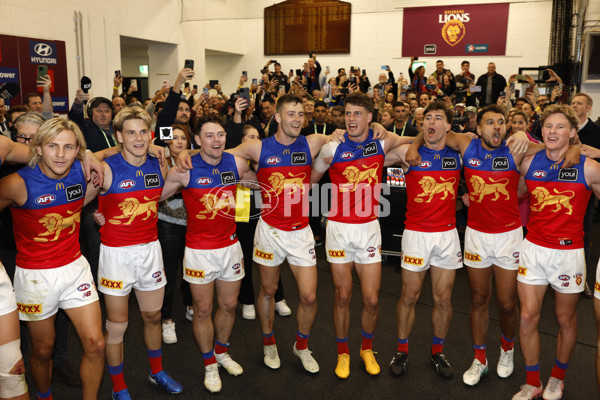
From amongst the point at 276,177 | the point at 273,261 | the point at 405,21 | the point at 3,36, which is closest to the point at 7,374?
the point at 273,261

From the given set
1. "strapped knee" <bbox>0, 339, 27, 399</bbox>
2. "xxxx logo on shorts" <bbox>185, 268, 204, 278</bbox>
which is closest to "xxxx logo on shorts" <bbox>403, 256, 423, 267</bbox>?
"xxxx logo on shorts" <bbox>185, 268, 204, 278</bbox>

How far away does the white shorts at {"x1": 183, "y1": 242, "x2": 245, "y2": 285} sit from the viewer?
140 inches

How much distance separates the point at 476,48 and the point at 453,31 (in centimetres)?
83

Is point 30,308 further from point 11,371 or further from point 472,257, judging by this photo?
point 472,257

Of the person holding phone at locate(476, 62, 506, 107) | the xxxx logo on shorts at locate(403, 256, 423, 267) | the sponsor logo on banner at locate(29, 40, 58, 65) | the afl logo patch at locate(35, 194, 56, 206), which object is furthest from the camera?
the person holding phone at locate(476, 62, 506, 107)

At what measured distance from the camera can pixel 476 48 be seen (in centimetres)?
1461

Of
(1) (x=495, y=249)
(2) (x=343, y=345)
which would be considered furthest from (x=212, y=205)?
(1) (x=495, y=249)

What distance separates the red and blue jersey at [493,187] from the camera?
362cm

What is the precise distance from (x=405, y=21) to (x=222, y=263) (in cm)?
1346

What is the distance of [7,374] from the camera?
107 inches

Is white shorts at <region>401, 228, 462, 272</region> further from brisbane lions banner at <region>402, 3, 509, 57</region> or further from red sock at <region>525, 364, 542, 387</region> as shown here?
brisbane lions banner at <region>402, 3, 509, 57</region>

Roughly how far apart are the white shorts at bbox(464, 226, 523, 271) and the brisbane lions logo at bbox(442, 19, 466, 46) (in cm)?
1238

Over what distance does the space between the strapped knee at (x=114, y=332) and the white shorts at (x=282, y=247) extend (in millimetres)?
1100

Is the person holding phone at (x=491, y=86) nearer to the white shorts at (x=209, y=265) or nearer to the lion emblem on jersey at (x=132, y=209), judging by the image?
the white shorts at (x=209, y=265)
